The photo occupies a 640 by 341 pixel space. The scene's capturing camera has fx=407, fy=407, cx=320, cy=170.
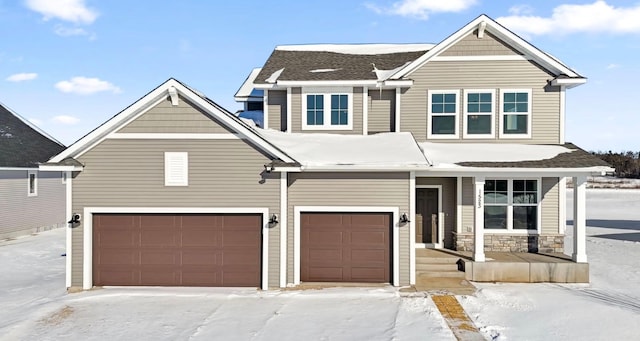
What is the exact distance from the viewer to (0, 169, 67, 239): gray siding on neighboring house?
60.0 feet

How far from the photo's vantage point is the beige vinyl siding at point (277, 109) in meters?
14.0

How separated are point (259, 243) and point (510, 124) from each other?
340 inches

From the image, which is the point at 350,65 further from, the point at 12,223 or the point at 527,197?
the point at 12,223

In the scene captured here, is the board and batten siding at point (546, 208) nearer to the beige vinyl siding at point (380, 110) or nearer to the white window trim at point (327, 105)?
the beige vinyl siding at point (380, 110)

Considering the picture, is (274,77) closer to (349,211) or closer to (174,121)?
(174,121)

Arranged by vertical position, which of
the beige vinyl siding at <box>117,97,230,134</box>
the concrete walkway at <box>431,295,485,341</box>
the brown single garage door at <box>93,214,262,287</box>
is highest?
the beige vinyl siding at <box>117,97,230,134</box>

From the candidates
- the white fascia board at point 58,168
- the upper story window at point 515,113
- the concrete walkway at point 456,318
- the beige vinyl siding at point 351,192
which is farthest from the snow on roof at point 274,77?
the concrete walkway at point 456,318

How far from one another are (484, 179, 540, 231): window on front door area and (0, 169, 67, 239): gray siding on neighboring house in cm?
2009

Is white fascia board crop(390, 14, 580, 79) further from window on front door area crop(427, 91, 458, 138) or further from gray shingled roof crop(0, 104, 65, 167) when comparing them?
gray shingled roof crop(0, 104, 65, 167)

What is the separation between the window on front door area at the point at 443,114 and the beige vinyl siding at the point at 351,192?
331 cm

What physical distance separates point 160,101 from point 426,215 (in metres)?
8.52

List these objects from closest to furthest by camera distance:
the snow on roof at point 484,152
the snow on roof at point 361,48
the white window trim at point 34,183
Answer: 1. the snow on roof at point 484,152
2. the snow on roof at point 361,48
3. the white window trim at point 34,183

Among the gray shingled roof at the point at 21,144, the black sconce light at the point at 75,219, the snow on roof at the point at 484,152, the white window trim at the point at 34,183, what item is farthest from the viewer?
the white window trim at the point at 34,183

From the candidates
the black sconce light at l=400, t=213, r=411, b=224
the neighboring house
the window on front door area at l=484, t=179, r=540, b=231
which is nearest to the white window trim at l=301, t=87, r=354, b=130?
the black sconce light at l=400, t=213, r=411, b=224
